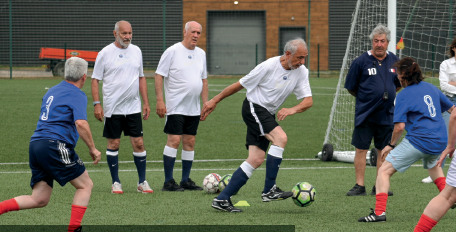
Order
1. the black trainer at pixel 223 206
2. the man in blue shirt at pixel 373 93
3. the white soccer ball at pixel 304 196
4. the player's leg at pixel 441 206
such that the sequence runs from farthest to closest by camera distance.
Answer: the man in blue shirt at pixel 373 93, the white soccer ball at pixel 304 196, the black trainer at pixel 223 206, the player's leg at pixel 441 206

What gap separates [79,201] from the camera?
4539 millimetres

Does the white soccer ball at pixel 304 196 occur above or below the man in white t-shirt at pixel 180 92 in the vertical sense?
below

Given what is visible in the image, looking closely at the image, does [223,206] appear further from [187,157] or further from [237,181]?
[187,157]

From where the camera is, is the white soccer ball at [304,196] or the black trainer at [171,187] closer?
the white soccer ball at [304,196]

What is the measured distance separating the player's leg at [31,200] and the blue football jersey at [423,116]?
2956mm

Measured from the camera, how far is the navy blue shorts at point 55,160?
446 cm

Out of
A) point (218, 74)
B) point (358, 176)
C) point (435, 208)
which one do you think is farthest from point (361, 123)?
point (218, 74)

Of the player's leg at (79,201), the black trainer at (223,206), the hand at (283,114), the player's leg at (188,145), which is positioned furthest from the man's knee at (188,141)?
the player's leg at (79,201)

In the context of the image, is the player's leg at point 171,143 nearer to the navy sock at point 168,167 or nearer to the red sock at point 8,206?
the navy sock at point 168,167

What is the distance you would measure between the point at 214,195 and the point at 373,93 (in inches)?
83.4

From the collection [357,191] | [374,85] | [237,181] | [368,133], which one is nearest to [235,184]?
[237,181]

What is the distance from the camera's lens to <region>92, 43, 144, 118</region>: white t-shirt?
22.1 ft

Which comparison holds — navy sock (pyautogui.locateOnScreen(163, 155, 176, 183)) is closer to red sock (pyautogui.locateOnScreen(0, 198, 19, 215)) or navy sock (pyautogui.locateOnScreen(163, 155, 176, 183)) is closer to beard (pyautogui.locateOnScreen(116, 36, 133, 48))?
beard (pyautogui.locateOnScreen(116, 36, 133, 48))

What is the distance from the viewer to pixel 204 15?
28.8 metres
